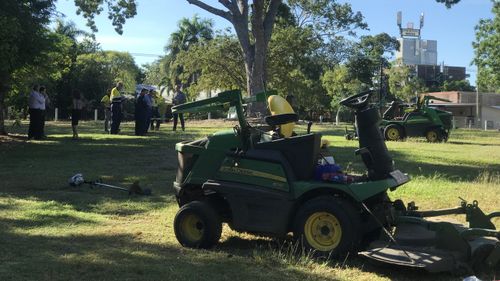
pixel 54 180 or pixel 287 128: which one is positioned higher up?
pixel 287 128

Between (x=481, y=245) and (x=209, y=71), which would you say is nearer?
(x=481, y=245)

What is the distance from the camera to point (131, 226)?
6836 mm

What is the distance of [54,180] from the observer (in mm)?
9930

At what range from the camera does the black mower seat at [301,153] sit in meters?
5.63

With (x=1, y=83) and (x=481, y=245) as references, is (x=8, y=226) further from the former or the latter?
(x=1, y=83)

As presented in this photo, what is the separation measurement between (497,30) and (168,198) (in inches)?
1700

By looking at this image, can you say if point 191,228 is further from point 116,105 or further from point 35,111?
point 116,105

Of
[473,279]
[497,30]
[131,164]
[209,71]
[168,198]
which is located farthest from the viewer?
[497,30]

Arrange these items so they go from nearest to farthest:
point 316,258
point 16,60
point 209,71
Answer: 1. point 316,258
2. point 16,60
3. point 209,71

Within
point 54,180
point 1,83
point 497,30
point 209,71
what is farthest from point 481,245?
point 497,30

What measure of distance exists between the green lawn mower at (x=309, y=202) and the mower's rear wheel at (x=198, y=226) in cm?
1

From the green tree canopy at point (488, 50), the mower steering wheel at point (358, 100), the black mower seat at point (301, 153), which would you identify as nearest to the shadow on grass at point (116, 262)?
the black mower seat at point (301, 153)

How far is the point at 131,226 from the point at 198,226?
4.06 ft

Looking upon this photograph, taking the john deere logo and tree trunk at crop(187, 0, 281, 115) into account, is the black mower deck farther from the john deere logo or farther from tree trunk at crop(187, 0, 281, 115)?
tree trunk at crop(187, 0, 281, 115)
